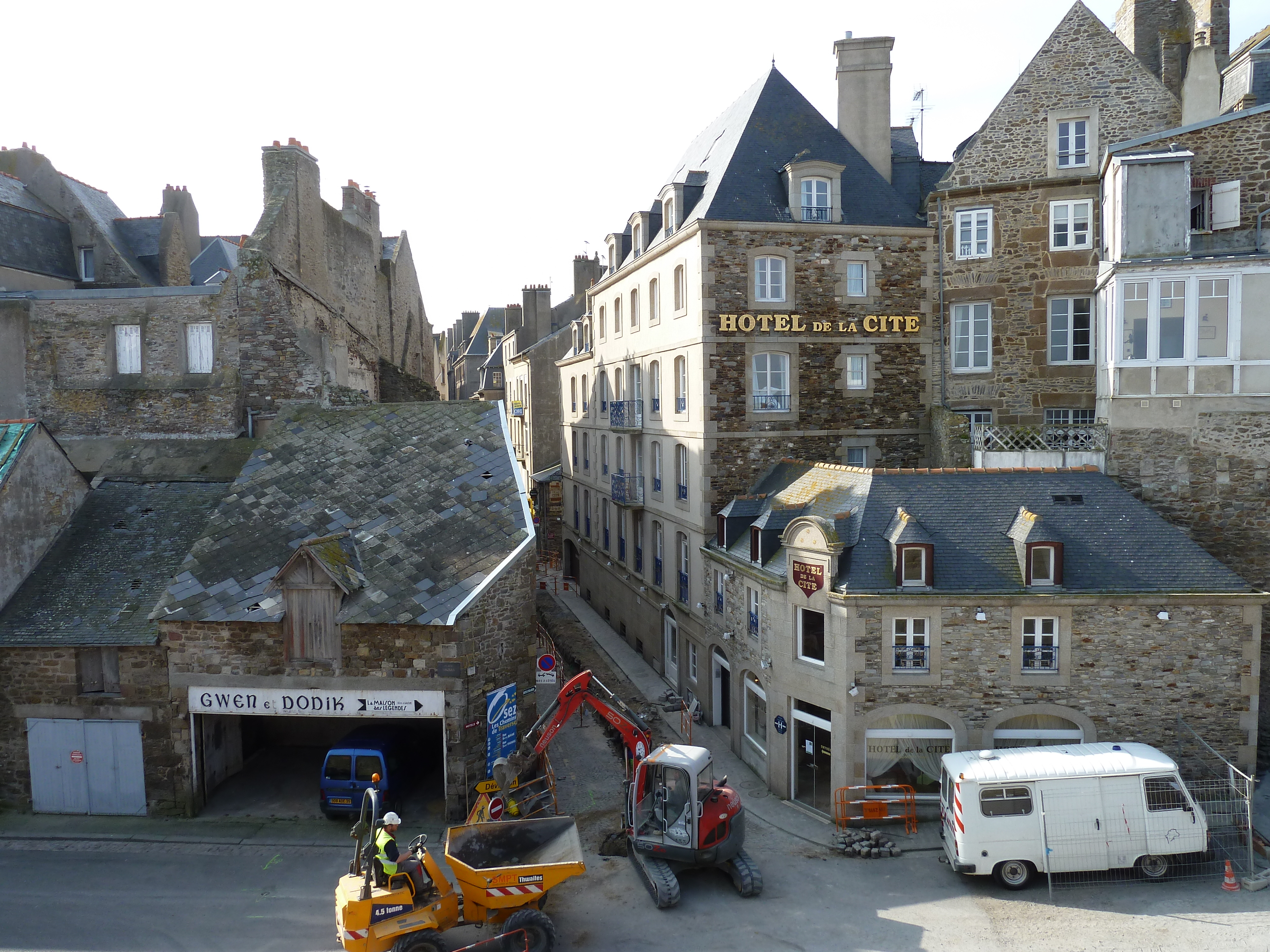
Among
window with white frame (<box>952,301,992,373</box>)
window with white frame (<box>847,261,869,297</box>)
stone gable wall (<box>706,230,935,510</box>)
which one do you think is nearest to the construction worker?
stone gable wall (<box>706,230,935,510</box>)

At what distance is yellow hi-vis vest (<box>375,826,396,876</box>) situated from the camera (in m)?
10.8

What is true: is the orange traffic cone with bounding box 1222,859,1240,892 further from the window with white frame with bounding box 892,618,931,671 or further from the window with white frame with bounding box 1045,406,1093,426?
the window with white frame with bounding box 1045,406,1093,426

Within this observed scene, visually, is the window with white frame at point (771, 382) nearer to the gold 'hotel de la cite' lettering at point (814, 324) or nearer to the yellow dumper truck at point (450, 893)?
the gold 'hotel de la cite' lettering at point (814, 324)

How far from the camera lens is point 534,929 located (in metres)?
11.4

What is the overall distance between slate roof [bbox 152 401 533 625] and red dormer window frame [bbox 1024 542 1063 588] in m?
8.70

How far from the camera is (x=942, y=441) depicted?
21.4m

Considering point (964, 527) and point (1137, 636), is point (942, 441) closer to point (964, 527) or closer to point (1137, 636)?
point (964, 527)

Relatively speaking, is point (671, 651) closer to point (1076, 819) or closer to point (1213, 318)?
point (1076, 819)

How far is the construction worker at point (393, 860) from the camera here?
35.3ft

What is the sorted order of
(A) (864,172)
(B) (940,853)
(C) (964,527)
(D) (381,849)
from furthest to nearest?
(A) (864,172)
(C) (964,527)
(B) (940,853)
(D) (381,849)

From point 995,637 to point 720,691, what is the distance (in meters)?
7.25

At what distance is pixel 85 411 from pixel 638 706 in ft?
50.6

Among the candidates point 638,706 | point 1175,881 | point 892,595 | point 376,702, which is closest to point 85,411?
point 376,702

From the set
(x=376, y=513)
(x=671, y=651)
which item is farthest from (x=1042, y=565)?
(x=376, y=513)
